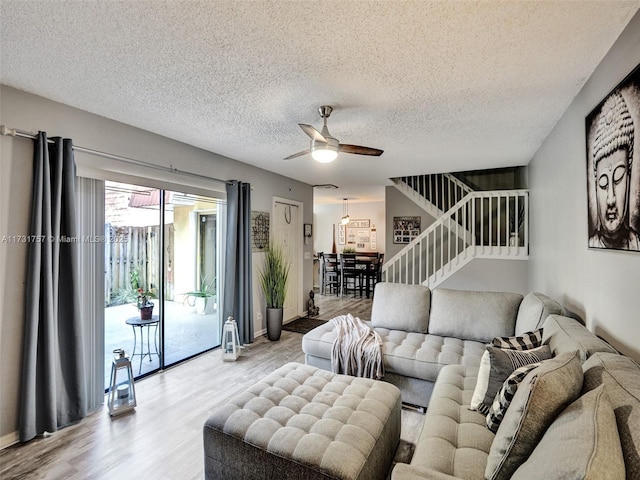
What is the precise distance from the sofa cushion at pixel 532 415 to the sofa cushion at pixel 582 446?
31 millimetres

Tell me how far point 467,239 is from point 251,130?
418cm

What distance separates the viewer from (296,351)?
3.94 metres

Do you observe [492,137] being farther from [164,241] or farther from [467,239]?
[164,241]

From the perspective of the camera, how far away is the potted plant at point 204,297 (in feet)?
13.1

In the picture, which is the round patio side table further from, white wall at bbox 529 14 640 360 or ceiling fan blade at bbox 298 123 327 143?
white wall at bbox 529 14 640 360

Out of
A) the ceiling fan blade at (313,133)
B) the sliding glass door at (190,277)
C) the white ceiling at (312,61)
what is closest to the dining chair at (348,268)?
the sliding glass door at (190,277)

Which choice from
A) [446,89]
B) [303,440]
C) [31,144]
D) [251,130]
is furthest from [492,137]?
[31,144]

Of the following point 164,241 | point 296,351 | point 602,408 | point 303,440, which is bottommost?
point 296,351

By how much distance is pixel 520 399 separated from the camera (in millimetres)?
1134

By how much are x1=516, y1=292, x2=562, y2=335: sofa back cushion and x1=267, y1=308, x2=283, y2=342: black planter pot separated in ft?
9.36

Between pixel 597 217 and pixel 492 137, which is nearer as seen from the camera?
pixel 597 217

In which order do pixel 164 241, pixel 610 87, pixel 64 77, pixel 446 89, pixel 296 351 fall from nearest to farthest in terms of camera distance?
pixel 610 87 < pixel 64 77 < pixel 446 89 < pixel 164 241 < pixel 296 351

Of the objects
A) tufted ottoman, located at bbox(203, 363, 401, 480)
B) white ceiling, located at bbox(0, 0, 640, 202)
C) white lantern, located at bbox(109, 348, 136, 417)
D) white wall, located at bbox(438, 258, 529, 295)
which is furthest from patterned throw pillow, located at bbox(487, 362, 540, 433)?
white wall, located at bbox(438, 258, 529, 295)

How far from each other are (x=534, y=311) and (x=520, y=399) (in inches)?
59.0
